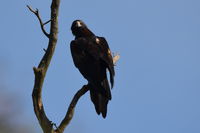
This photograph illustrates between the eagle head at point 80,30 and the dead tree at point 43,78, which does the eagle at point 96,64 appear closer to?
the eagle head at point 80,30

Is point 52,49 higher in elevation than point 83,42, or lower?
lower

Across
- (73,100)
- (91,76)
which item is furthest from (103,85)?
(73,100)

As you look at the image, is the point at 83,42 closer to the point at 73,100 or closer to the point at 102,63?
the point at 102,63

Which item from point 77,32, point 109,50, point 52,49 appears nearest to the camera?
point 52,49

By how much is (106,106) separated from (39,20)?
53.5 inches

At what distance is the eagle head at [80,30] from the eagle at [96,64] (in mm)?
129

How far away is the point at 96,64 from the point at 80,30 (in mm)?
1188

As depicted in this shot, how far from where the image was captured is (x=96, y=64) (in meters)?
6.94

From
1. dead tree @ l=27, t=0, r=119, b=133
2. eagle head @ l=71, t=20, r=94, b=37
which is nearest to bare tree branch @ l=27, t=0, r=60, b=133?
dead tree @ l=27, t=0, r=119, b=133

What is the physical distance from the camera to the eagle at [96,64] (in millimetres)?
6617

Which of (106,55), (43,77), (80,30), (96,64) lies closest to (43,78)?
(43,77)

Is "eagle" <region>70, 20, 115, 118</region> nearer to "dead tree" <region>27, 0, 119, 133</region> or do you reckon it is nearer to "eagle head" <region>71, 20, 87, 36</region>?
"eagle head" <region>71, 20, 87, 36</region>

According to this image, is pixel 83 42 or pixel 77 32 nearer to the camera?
pixel 83 42

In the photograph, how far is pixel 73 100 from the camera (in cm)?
603
